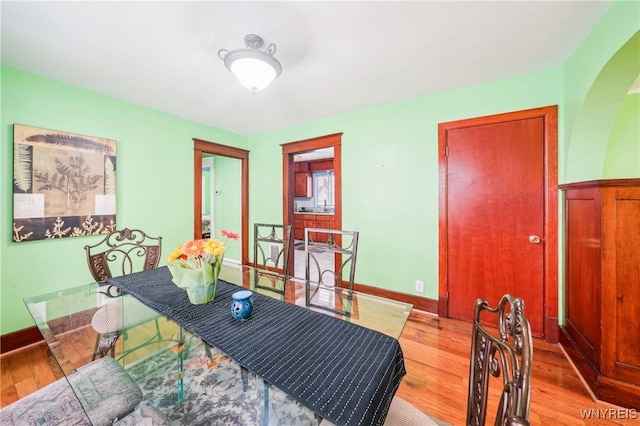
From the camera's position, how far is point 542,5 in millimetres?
1454

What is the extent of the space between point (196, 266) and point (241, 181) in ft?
10.4

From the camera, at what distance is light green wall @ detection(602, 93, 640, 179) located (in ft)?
7.22

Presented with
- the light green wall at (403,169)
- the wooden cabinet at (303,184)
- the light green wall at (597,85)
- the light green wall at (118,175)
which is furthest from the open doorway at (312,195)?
the light green wall at (597,85)

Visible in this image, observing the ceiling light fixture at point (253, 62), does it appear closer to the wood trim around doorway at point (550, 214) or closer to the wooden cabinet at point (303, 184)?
the wood trim around doorway at point (550, 214)

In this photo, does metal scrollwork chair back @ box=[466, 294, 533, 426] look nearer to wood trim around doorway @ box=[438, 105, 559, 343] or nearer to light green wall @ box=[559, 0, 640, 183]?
light green wall @ box=[559, 0, 640, 183]

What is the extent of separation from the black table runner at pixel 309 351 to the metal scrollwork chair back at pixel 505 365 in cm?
26

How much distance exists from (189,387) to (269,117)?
119 inches

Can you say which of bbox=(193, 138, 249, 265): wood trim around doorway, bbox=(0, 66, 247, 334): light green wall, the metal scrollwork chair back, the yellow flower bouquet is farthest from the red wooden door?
bbox=(0, 66, 247, 334): light green wall

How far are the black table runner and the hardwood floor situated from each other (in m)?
0.68

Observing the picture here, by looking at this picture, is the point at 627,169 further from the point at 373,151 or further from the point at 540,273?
the point at 373,151

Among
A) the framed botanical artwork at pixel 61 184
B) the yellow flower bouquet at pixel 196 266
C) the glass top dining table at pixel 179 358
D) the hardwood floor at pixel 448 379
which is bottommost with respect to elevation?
the hardwood floor at pixel 448 379

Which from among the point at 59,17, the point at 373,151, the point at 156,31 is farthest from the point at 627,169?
the point at 59,17

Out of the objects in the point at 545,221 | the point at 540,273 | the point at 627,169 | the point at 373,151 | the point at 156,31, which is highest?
the point at 156,31

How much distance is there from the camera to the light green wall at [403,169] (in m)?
2.29
